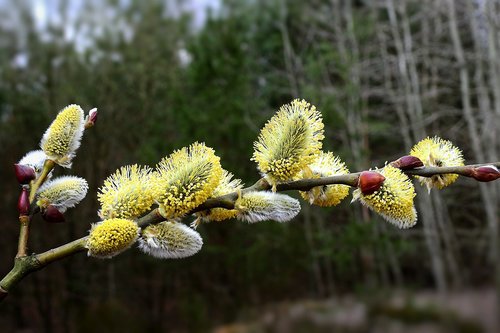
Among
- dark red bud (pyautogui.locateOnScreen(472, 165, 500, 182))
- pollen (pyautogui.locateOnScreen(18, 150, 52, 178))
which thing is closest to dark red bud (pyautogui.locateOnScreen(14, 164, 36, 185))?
pollen (pyautogui.locateOnScreen(18, 150, 52, 178))

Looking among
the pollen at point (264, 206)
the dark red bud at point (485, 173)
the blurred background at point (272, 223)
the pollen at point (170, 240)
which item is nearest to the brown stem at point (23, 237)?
the pollen at point (170, 240)

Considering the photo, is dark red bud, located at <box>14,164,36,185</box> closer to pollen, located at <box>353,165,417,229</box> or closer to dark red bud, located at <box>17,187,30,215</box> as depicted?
dark red bud, located at <box>17,187,30,215</box>

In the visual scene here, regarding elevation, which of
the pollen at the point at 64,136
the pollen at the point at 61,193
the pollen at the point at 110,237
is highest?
the pollen at the point at 64,136

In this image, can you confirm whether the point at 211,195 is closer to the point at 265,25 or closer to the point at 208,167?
the point at 208,167

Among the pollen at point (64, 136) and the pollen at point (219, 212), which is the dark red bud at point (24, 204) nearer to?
the pollen at point (64, 136)

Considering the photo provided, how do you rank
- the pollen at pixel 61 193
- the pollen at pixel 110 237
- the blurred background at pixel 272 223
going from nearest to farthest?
the pollen at pixel 110 237 → the pollen at pixel 61 193 → the blurred background at pixel 272 223

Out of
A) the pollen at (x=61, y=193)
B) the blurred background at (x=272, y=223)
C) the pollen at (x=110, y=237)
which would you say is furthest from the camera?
the blurred background at (x=272, y=223)

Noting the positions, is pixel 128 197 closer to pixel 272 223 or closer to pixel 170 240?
pixel 170 240

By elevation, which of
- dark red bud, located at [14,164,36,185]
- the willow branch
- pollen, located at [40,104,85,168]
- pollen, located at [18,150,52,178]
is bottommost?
the willow branch
